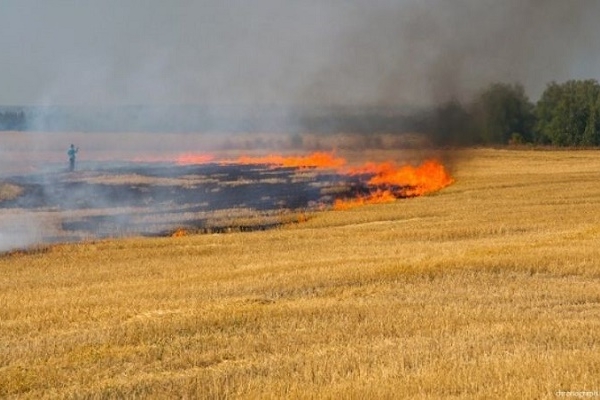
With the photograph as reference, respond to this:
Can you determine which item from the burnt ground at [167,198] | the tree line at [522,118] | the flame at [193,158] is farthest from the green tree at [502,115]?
the flame at [193,158]

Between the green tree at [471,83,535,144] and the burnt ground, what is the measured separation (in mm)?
10727

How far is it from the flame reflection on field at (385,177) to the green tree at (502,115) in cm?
530

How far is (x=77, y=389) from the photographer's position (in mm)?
9594

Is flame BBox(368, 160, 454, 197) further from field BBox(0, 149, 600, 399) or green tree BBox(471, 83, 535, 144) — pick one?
field BBox(0, 149, 600, 399)

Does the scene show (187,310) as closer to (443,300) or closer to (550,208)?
(443,300)

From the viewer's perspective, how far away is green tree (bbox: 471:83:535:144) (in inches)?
2233

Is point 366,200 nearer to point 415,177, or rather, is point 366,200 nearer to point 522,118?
point 415,177

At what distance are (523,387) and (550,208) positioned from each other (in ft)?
89.1

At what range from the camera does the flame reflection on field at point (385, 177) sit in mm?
45125

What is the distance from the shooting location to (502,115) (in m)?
72.8

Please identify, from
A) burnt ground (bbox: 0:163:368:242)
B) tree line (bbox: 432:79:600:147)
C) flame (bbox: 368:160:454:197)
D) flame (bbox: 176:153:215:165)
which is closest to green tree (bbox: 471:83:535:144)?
tree line (bbox: 432:79:600:147)

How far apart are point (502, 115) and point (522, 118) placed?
19.4m

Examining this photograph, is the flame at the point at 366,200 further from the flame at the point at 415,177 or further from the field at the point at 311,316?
the field at the point at 311,316

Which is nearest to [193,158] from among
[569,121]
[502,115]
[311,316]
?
[502,115]
